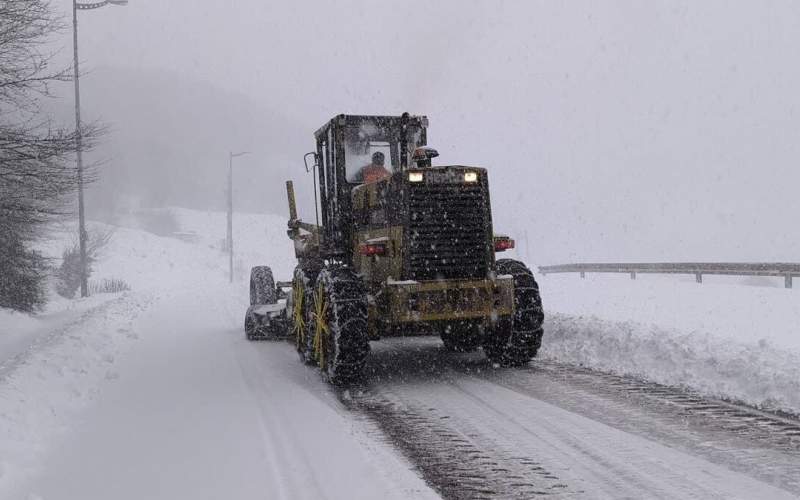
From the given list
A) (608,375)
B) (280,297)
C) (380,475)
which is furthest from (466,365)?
(280,297)

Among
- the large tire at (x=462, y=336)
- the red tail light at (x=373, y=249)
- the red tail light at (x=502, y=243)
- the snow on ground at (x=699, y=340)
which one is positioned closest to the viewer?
the snow on ground at (x=699, y=340)

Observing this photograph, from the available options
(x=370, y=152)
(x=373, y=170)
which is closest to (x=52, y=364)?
(x=373, y=170)

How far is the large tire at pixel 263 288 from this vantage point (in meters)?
12.9

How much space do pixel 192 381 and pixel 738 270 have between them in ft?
48.2

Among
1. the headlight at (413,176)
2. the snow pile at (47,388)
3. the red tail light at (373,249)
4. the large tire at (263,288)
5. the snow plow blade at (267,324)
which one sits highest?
the headlight at (413,176)

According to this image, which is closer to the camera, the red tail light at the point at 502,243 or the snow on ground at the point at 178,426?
the snow on ground at the point at 178,426

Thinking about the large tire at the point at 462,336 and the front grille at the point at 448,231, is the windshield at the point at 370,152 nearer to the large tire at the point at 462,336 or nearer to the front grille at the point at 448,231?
the front grille at the point at 448,231

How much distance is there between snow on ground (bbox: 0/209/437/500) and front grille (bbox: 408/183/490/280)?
1.73m

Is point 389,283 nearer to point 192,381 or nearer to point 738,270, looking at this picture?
point 192,381

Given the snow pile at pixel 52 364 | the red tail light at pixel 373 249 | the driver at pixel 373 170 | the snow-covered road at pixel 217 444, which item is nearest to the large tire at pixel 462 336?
the red tail light at pixel 373 249

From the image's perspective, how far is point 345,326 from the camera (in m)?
6.91

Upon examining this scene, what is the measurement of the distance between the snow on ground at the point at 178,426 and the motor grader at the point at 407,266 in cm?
87

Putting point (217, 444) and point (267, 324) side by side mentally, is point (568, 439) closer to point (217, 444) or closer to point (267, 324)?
point (217, 444)

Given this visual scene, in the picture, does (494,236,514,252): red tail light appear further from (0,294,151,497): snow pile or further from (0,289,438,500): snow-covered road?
(0,294,151,497): snow pile
